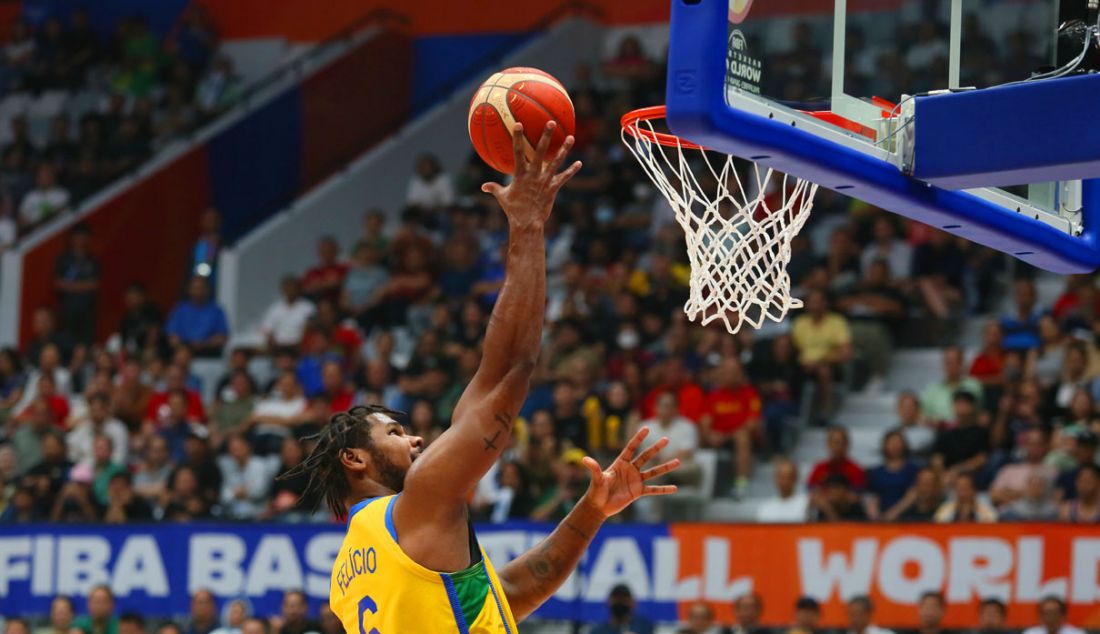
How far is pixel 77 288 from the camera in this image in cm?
1700

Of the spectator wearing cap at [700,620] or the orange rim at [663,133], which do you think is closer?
the orange rim at [663,133]

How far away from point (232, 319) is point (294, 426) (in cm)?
392

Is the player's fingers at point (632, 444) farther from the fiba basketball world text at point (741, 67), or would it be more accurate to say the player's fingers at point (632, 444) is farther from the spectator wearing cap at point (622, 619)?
the spectator wearing cap at point (622, 619)

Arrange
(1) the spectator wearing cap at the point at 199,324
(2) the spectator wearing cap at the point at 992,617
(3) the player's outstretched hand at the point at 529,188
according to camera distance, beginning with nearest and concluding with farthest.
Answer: (3) the player's outstretched hand at the point at 529,188 < (2) the spectator wearing cap at the point at 992,617 < (1) the spectator wearing cap at the point at 199,324

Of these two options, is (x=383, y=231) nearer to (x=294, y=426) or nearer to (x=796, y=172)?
(x=294, y=426)

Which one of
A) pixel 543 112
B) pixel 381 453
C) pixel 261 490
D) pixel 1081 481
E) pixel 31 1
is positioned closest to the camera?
pixel 381 453

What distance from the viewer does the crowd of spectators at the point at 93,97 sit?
18312 millimetres

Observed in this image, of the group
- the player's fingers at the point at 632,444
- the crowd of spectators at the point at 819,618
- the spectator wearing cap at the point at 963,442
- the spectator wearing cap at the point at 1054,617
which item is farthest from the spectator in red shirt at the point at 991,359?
the player's fingers at the point at 632,444

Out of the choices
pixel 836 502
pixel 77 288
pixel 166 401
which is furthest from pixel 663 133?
pixel 77 288

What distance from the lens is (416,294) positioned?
15422mm

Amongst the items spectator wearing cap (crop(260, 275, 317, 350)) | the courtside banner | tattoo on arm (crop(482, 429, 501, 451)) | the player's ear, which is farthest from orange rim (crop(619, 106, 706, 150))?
spectator wearing cap (crop(260, 275, 317, 350))

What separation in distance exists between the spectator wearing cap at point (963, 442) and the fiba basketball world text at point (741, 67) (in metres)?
6.54

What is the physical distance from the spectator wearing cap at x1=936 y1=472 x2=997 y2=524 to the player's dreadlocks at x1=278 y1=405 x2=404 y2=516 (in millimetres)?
6363

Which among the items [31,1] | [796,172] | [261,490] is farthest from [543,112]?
[31,1]
